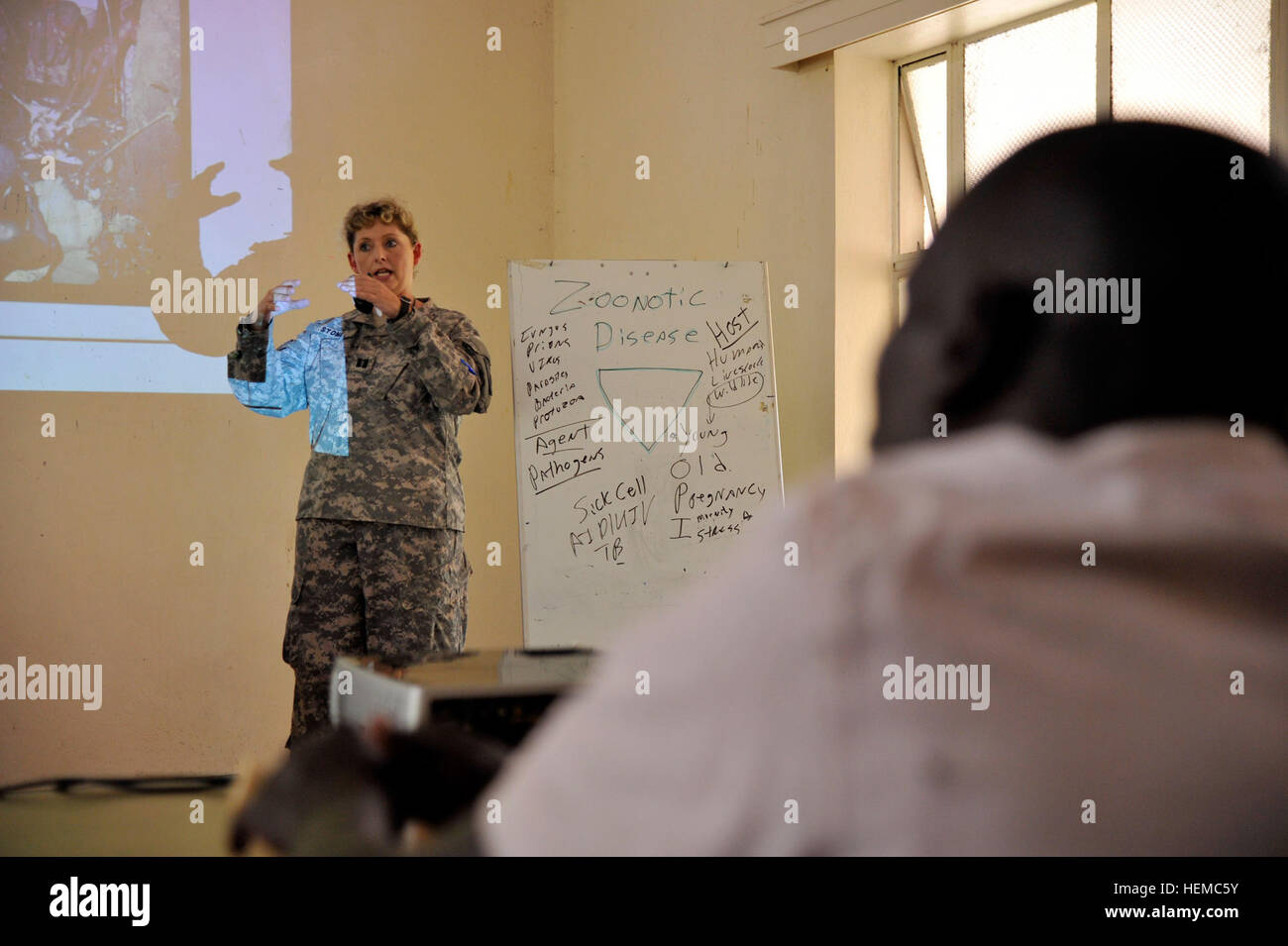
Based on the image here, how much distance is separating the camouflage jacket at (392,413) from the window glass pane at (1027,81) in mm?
1375

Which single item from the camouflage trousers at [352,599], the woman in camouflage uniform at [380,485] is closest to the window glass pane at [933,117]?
the woman in camouflage uniform at [380,485]

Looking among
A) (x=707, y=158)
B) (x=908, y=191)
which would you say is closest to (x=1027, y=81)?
(x=908, y=191)

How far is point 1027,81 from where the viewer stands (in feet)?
9.08

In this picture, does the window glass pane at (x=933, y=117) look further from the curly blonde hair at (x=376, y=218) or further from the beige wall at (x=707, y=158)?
the curly blonde hair at (x=376, y=218)

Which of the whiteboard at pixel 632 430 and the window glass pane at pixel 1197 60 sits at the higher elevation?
the window glass pane at pixel 1197 60

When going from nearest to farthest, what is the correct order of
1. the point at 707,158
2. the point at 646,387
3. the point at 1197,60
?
the point at 1197,60, the point at 646,387, the point at 707,158

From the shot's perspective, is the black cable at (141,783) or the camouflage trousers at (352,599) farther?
the black cable at (141,783)

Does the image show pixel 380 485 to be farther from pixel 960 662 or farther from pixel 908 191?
pixel 960 662

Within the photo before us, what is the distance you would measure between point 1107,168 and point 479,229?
11.1 feet

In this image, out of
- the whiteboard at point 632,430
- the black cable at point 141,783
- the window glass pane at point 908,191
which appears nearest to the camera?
the whiteboard at point 632,430

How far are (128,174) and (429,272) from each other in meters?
0.95

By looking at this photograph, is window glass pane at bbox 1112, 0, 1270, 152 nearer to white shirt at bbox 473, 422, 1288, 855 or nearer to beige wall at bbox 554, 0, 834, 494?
beige wall at bbox 554, 0, 834, 494

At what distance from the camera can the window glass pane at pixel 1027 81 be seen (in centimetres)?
264
